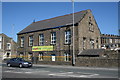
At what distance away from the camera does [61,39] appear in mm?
35500

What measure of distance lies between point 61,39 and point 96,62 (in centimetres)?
950

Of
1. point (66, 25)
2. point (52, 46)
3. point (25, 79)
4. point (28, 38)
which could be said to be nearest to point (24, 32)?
point (28, 38)

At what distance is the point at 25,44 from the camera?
143 ft

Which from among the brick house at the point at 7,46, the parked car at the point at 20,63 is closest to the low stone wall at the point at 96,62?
the parked car at the point at 20,63

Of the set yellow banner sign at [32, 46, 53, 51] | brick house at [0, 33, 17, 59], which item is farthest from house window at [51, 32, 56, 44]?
brick house at [0, 33, 17, 59]

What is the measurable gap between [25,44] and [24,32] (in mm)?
3021

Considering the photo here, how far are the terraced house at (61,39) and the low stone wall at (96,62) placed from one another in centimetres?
239

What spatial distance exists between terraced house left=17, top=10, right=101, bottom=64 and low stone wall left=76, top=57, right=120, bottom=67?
94.0 inches

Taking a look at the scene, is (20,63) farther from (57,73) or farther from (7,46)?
(7,46)

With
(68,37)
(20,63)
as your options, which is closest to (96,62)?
(68,37)

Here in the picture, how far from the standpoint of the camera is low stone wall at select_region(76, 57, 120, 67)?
26953mm

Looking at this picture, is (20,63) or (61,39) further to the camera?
(61,39)

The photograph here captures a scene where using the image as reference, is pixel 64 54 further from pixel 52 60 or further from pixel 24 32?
pixel 24 32

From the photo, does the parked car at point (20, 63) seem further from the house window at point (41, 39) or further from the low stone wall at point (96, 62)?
the house window at point (41, 39)
